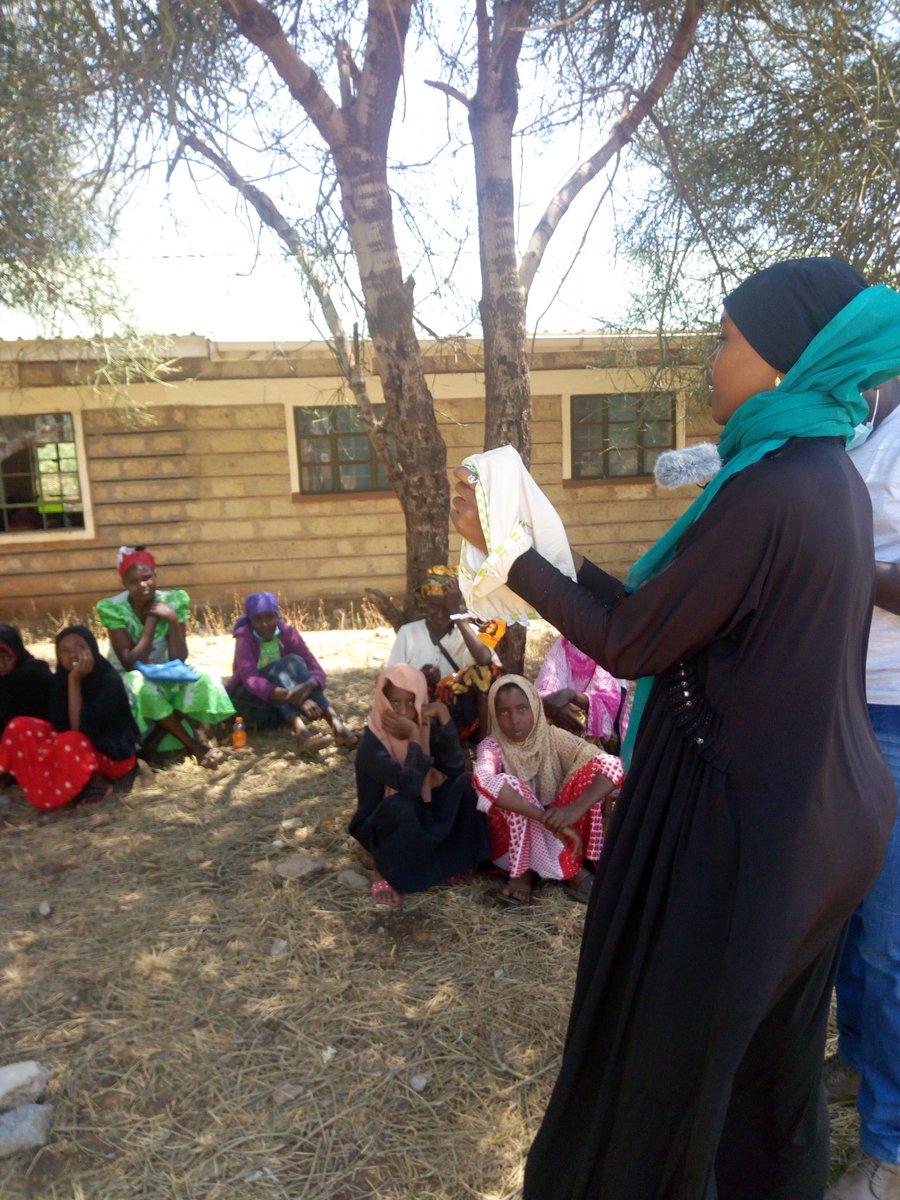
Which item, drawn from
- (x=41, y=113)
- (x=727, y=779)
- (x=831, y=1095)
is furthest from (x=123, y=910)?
(x=41, y=113)

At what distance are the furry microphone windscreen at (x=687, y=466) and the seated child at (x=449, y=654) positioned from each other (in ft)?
8.35

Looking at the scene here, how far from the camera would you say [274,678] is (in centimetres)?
528

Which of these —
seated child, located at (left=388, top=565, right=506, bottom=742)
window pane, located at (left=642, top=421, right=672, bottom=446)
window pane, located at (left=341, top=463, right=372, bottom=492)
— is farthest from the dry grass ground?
window pane, located at (left=642, top=421, right=672, bottom=446)

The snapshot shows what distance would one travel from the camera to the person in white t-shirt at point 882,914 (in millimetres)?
1866

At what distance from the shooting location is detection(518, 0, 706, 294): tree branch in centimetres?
442

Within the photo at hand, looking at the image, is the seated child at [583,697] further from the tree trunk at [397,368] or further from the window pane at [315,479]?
the window pane at [315,479]

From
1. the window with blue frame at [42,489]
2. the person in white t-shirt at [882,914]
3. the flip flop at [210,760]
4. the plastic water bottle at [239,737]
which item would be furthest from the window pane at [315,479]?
the person in white t-shirt at [882,914]

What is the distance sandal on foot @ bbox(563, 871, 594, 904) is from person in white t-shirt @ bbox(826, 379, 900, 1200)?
5.18 ft

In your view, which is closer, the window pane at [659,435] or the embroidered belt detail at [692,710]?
the embroidered belt detail at [692,710]

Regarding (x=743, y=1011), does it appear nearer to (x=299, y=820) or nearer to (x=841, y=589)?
(x=841, y=589)

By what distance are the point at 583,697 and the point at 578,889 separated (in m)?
1.32

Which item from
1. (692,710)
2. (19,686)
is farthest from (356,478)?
(692,710)

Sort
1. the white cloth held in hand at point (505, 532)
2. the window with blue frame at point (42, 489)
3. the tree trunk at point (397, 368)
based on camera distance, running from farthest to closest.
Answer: the window with blue frame at point (42, 489) < the tree trunk at point (397, 368) < the white cloth held in hand at point (505, 532)

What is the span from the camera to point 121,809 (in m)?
4.36
